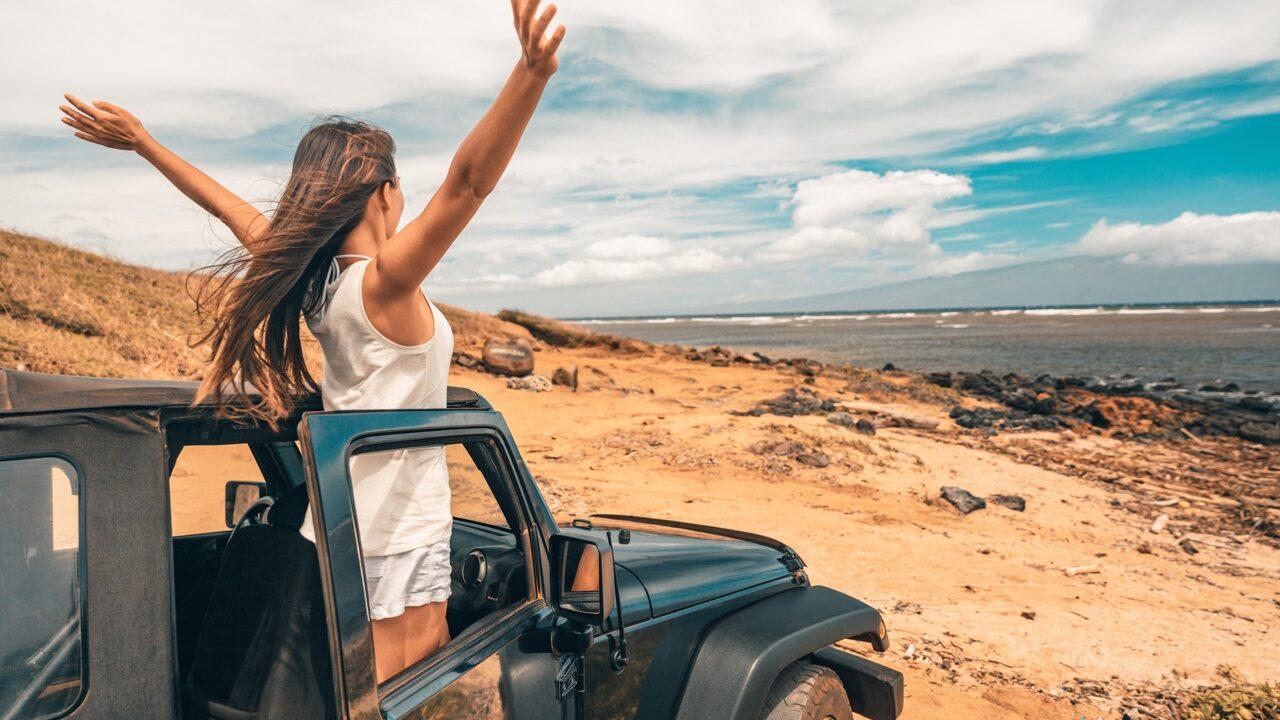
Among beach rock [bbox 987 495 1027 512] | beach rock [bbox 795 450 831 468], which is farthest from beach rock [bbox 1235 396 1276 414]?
beach rock [bbox 795 450 831 468]

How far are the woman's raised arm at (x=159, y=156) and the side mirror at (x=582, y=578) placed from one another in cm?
132

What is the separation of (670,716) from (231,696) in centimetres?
116

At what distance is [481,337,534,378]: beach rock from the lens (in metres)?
16.7

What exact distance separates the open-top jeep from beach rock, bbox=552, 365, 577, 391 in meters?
13.2

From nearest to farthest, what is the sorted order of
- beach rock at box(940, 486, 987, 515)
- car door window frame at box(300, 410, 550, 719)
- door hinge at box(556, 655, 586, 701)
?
car door window frame at box(300, 410, 550, 719) → door hinge at box(556, 655, 586, 701) → beach rock at box(940, 486, 987, 515)

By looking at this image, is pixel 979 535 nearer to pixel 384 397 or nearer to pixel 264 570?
pixel 384 397

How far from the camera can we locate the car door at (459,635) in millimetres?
1504

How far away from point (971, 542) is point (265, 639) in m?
7.06

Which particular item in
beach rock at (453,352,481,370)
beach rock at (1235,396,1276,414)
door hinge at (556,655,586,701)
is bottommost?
beach rock at (1235,396,1276,414)

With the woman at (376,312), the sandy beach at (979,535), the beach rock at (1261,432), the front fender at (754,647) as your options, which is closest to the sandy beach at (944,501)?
the sandy beach at (979,535)

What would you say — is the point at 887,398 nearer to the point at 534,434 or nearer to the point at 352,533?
the point at 534,434

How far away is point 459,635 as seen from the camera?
1925 mm

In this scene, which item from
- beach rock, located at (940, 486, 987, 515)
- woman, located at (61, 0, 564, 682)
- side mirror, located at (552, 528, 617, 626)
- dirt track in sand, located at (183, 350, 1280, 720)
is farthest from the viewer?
beach rock, located at (940, 486, 987, 515)

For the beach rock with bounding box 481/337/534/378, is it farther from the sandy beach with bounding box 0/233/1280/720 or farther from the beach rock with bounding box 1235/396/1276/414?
the beach rock with bounding box 1235/396/1276/414
